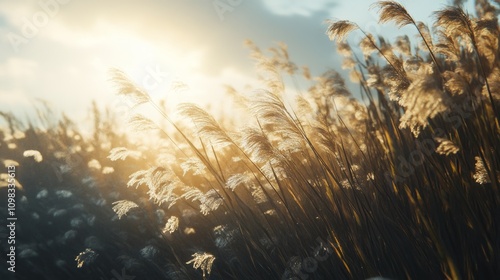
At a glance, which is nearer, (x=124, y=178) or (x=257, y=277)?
(x=257, y=277)

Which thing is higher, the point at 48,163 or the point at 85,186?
the point at 48,163

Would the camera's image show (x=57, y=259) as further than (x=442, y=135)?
Yes

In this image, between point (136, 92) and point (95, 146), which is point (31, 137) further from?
point (136, 92)

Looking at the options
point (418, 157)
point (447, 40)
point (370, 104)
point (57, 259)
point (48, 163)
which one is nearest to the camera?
point (418, 157)

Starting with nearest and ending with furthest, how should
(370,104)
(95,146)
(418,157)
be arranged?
(418,157)
(370,104)
(95,146)

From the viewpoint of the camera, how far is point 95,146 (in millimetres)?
8117

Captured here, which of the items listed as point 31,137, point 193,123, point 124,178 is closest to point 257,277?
point 193,123

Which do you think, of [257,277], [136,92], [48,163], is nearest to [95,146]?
[48,163]

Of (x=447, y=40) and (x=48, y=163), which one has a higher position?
(x=48, y=163)

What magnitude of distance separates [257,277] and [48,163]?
212 inches

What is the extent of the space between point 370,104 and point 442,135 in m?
1.50

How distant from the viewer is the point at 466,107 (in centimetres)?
306

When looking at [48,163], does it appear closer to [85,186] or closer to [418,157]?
[85,186]

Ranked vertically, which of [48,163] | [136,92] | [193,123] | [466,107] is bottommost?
[466,107]
